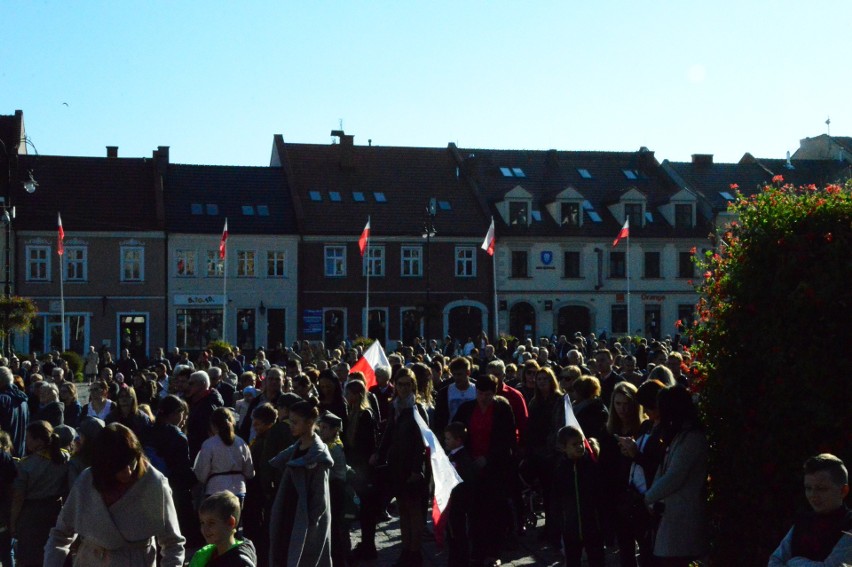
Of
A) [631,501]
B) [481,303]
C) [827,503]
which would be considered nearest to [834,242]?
[827,503]

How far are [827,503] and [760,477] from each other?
62.8 inches

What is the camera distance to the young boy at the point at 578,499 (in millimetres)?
9023

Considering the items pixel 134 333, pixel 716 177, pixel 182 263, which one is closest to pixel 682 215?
pixel 716 177

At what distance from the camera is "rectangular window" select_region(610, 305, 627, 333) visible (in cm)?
5053

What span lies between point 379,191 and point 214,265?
814 cm

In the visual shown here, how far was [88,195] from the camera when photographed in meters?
45.6

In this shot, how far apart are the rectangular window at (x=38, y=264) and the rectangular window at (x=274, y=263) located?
28.6 feet

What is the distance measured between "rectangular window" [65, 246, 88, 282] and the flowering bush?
4006 cm

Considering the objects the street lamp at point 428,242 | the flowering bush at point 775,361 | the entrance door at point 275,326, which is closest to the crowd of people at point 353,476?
the flowering bush at point 775,361

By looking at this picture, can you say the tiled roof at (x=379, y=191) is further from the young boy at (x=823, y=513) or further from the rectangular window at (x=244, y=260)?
the young boy at (x=823, y=513)

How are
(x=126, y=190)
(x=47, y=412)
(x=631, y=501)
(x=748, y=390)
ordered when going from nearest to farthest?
(x=748, y=390)
(x=631, y=501)
(x=47, y=412)
(x=126, y=190)

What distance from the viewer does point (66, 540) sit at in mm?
6145

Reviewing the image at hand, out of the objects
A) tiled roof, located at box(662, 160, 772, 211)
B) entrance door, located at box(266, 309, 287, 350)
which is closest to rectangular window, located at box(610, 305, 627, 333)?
tiled roof, located at box(662, 160, 772, 211)

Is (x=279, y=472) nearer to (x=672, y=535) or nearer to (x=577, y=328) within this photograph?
(x=672, y=535)
